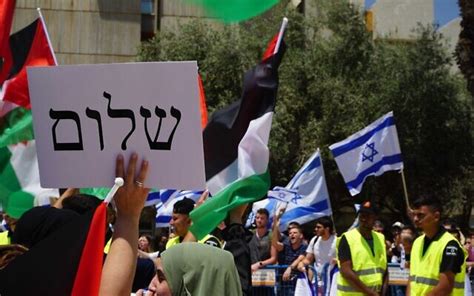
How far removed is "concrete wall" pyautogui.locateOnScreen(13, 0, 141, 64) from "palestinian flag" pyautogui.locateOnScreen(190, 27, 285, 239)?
3112 cm

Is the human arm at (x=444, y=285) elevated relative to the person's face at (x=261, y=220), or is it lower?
lower

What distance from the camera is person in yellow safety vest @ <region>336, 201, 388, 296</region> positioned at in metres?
8.57

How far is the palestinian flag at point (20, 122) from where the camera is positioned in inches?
295

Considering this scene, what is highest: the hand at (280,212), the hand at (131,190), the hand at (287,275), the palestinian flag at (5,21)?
the palestinian flag at (5,21)

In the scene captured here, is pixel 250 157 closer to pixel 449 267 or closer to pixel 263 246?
pixel 449 267

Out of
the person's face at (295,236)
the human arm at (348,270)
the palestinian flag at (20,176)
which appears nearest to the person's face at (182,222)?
the palestinian flag at (20,176)

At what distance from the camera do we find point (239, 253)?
5.41 metres

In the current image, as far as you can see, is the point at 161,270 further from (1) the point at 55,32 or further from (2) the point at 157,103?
(1) the point at 55,32

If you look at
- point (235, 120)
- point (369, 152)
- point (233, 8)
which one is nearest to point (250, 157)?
point (235, 120)

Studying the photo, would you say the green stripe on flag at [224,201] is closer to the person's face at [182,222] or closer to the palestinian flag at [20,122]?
the person's face at [182,222]

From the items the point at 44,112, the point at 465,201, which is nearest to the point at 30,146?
the point at 44,112

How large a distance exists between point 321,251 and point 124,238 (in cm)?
905

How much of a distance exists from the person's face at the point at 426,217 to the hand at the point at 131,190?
5014 mm

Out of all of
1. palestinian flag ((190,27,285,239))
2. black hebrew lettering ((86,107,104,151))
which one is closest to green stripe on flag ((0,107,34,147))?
palestinian flag ((190,27,285,239))
